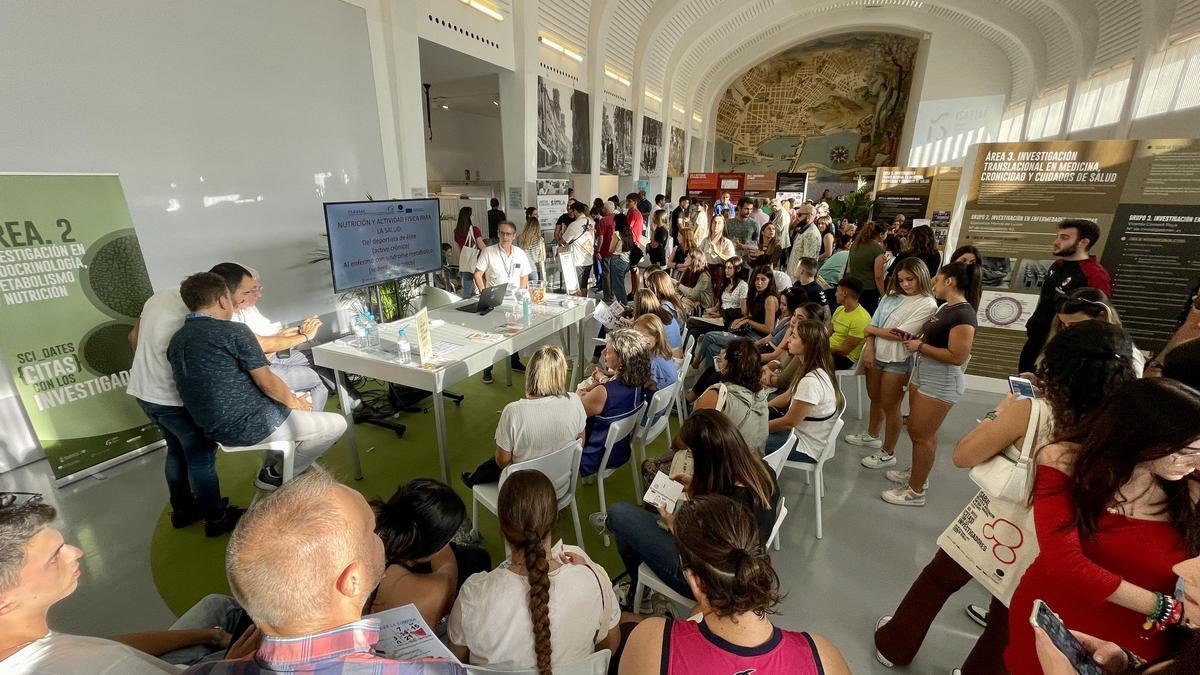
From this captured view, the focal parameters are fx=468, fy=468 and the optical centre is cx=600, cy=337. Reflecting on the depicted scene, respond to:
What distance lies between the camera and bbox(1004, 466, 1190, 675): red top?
42.7 inches

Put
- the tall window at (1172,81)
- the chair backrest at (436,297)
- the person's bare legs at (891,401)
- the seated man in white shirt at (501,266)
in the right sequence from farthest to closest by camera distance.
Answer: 1. the tall window at (1172,81)
2. the seated man in white shirt at (501,266)
3. the chair backrest at (436,297)
4. the person's bare legs at (891,401)

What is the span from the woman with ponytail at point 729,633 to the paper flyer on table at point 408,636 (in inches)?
17.5

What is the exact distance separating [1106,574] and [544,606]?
4.40 ft

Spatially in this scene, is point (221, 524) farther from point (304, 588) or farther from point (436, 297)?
point (436, 297)

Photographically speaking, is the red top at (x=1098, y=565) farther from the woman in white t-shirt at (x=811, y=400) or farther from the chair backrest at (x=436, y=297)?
the chair backrest at (x=436, y=297)

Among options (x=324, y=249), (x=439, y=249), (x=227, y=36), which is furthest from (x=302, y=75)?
(x=439, y=249)

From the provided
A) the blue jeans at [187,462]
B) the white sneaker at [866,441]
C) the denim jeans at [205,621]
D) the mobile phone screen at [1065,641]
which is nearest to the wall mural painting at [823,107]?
the white sneaker at [866,441]

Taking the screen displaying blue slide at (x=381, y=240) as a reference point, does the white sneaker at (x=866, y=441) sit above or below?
below

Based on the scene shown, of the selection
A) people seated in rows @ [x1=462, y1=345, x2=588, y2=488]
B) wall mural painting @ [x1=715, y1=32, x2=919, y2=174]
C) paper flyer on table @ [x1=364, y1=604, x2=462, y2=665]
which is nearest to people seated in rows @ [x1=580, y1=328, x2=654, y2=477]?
people seated in rows @ [x1=462, y1=345, x2=588, y2=488]

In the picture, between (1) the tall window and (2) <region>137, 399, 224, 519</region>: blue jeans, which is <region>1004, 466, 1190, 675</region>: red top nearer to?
(2) <region>137, 399, 224, 519</region>: blue jeans

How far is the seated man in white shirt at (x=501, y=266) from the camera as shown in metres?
4.62

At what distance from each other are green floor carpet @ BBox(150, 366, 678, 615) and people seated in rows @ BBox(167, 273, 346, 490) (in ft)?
2.15

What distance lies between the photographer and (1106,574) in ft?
3.53

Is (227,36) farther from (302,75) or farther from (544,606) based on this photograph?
(544,606)
